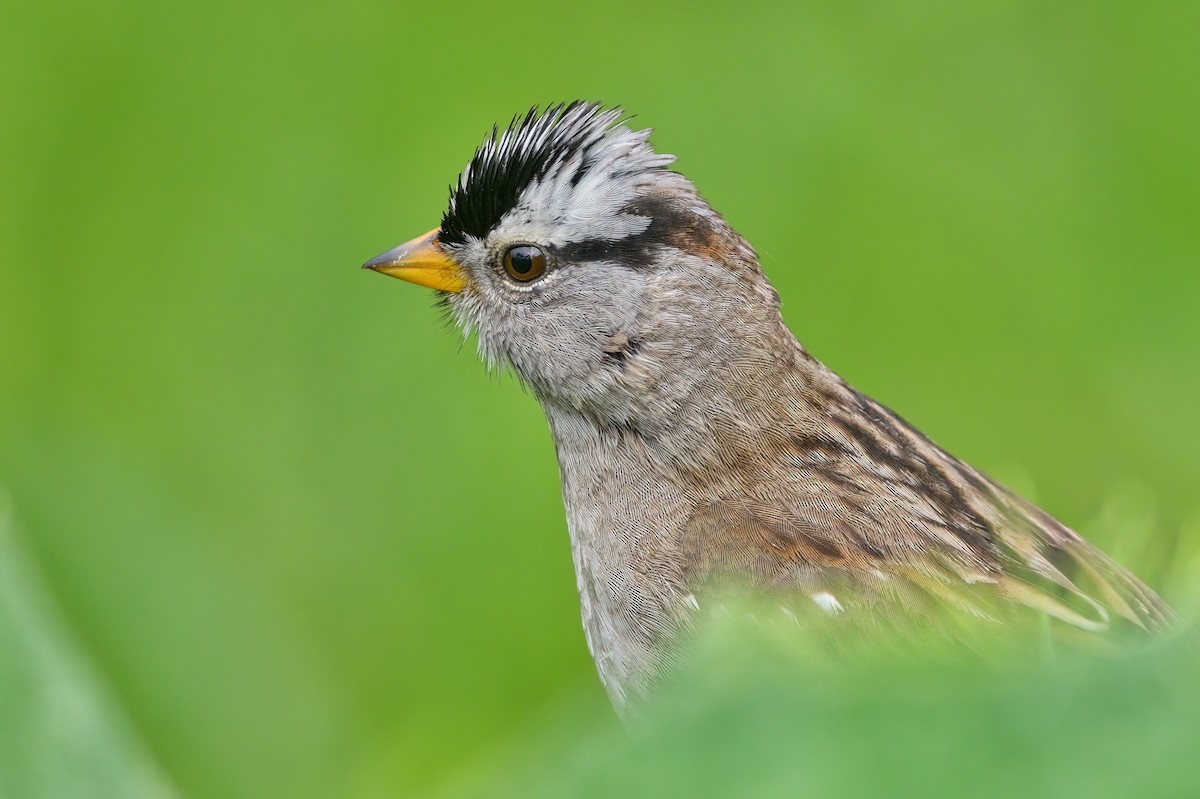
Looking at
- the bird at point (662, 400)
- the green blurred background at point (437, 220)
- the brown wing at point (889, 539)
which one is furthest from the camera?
the green blurred background at point (437, 220)

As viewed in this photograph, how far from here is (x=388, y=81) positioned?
4.12 meters

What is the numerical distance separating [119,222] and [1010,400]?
268 centimetres

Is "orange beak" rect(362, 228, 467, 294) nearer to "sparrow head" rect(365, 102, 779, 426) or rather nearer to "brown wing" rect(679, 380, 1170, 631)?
"sparrow head" rect(365, 102, 779, 426)

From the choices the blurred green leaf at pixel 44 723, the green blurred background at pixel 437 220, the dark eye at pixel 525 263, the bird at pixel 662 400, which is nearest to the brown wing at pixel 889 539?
the bird at pixel 662 400

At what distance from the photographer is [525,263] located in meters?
2.83

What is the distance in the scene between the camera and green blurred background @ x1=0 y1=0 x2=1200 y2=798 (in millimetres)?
3816

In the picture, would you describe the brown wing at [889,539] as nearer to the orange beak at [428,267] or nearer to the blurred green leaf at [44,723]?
the orange beak at [428,267]

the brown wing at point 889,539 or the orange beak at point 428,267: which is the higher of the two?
the brown wing at point 889,539

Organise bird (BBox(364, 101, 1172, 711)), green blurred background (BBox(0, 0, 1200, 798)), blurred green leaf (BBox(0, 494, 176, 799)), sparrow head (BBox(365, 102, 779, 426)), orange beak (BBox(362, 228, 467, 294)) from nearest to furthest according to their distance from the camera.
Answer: blurred green leaf (BBox(0, 494, 176, 799))
bird (BBox(364, 101, 1172, 711))
sparrow head (BBox(365, 102, 779, 426))
orange beak (BBox(362, 228, 467, 294))
green blurred background (BBox(0, 0, 1200, 798))

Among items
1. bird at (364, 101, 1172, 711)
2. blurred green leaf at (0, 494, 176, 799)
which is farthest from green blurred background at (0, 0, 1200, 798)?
blurred green leaf at (0, 494, 176, 799)

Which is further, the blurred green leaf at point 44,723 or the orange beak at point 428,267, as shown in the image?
the orange beak at point 428,267

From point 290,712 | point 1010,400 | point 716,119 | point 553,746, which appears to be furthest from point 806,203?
point 553,746

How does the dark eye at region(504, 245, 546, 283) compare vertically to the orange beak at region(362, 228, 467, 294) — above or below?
above

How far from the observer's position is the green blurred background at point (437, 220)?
3.82 m
